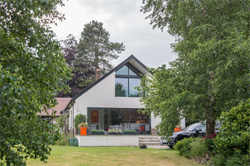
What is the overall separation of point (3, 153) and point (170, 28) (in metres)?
14.1

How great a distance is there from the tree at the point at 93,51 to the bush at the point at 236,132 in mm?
36780

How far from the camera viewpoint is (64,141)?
21.1m

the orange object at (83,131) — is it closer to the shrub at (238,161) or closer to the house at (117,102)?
the house at (117,102)

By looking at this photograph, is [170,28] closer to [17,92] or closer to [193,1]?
[193,1]

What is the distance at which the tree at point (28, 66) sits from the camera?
12.8ft

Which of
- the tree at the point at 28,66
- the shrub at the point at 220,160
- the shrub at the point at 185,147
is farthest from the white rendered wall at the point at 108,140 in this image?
the tree at the point at 28,66

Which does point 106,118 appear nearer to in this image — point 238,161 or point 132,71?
point 132,71

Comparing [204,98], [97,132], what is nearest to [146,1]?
[204,98]

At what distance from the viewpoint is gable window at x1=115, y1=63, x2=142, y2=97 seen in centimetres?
2352

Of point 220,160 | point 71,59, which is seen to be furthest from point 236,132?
A: point 71,59

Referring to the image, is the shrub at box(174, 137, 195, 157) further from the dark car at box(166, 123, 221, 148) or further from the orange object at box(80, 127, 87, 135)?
the orange object at box(80, 127, 87, 135)

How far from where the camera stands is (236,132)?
27.8ft

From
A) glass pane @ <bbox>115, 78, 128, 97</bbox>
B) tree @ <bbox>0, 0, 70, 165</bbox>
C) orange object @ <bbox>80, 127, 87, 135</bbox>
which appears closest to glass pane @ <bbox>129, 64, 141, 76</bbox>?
glass pane @ <bbox>115, 78, 128, 97</bbox>

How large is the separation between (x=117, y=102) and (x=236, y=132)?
15.3 meters
